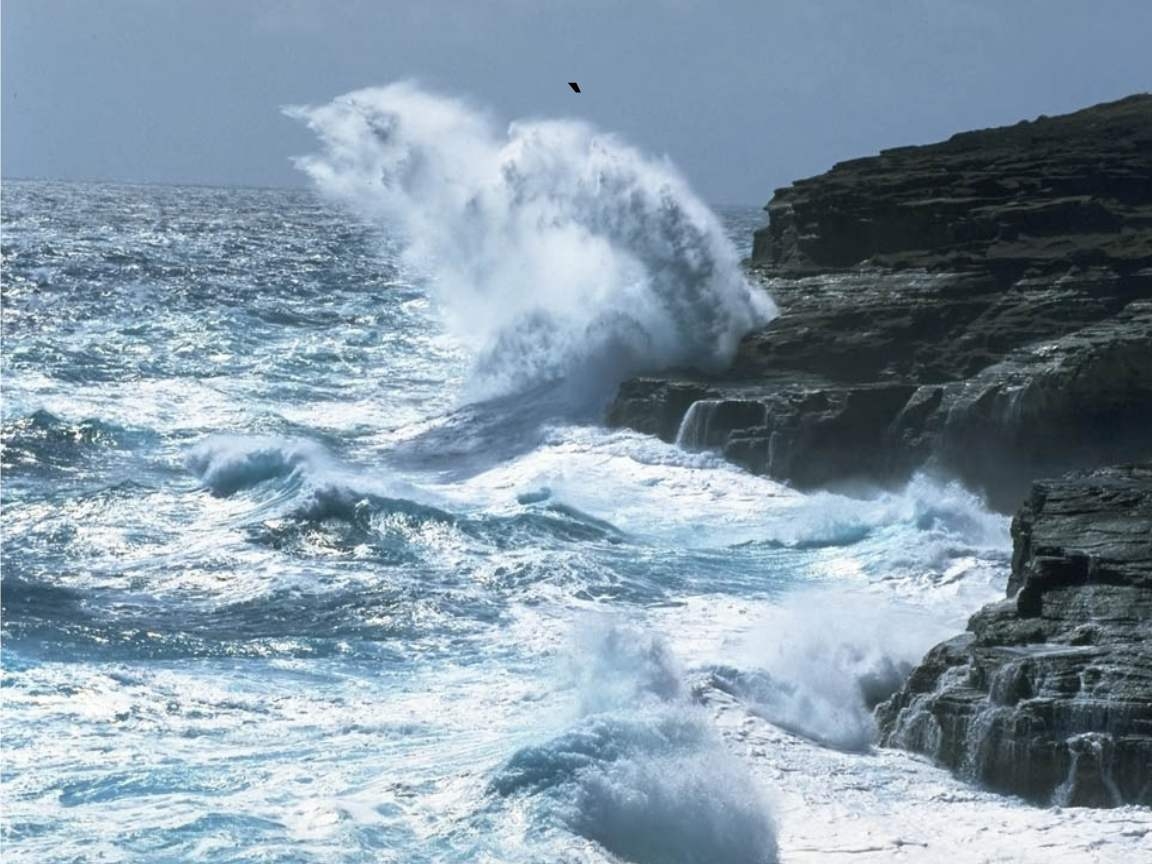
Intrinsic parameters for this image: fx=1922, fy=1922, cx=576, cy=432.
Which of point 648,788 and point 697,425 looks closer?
point 648,788

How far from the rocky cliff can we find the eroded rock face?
20.4ft

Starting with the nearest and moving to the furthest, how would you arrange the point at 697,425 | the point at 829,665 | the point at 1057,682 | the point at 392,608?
the point at 1057,682, the point at 829,665, the point at 392,608, the point at 697,425

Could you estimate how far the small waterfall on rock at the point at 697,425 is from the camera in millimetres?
24234

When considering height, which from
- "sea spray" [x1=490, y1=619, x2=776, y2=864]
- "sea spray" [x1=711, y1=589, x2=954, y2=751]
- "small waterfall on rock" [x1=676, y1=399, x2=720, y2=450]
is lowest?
"sea spray" [x1=490, y1=619, x2=776, y2=864]

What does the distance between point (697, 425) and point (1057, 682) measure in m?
11.8

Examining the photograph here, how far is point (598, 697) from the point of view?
14.0 m

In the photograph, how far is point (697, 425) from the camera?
24375mm

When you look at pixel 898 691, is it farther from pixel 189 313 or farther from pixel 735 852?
pixel 189 313

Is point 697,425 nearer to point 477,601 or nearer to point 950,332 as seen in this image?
point 950,332

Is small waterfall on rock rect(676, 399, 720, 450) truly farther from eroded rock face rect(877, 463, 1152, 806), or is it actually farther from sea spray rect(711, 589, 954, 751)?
eroded rock face rect(877, 463, 1152, 806)

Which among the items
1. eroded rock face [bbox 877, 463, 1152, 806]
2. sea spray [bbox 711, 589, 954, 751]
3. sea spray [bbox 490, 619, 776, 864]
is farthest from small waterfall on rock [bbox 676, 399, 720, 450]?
sea spray [bbox 490, 619, 776, 864]

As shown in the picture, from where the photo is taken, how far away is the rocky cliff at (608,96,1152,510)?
21.7 m

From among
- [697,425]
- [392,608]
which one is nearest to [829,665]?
[392,608]

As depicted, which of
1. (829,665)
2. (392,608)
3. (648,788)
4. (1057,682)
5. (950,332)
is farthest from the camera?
(950,332)
